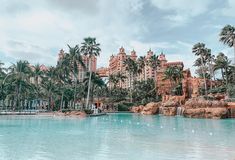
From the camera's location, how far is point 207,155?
41.8 ft

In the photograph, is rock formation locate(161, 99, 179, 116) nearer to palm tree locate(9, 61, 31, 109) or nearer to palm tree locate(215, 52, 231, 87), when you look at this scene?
palm tree locate(215, 52, 231, 87)

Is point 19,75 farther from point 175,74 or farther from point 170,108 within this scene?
point 175,74

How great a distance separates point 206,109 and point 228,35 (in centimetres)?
1842

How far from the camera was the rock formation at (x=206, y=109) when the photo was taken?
45.6m

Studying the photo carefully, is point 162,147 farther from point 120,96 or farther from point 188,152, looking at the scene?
point 120,96

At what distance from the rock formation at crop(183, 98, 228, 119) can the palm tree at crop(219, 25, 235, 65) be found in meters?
15.2

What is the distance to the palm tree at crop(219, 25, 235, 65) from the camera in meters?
55.7

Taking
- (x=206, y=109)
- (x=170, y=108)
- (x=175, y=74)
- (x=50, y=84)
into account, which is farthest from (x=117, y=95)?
(x=206, y=109)

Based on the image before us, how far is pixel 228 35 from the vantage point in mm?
56094

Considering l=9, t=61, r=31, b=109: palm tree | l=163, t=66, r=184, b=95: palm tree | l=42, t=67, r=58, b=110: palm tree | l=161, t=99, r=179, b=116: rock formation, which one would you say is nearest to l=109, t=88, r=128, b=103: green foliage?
l=163, t=66, r=184, b=95: palm tree

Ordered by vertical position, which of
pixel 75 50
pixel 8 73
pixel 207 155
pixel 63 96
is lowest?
pixel 207 155

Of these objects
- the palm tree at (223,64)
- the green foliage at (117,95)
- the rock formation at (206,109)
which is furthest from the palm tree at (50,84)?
the palm tree at (223,64)

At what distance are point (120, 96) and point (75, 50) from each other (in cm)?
2936

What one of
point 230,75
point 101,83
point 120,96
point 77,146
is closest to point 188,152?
point 77,146
